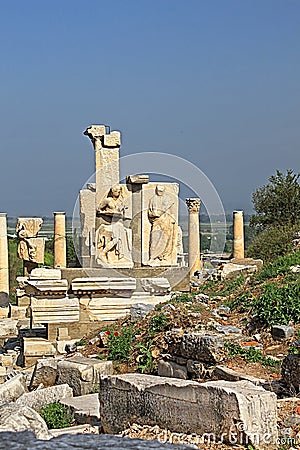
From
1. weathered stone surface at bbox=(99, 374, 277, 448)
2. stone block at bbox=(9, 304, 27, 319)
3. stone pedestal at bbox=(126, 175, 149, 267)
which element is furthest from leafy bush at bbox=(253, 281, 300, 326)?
stone block at bbox=(9, 304, 27, 319)

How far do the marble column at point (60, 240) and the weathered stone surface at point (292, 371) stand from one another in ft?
52.8

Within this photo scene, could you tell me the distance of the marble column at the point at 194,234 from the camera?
77.5 feet

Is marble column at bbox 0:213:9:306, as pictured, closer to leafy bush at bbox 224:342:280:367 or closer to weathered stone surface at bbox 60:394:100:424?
leafy bush at bbox 224:342:280:367

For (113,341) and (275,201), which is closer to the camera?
(113,341)

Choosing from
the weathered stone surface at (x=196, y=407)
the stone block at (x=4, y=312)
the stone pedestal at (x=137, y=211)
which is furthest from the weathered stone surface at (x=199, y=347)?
the stone block at (x=4, y=312)

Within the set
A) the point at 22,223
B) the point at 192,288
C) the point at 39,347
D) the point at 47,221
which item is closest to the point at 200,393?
the point at 39,347

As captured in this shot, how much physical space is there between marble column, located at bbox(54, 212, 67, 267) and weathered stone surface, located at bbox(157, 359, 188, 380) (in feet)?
45.6

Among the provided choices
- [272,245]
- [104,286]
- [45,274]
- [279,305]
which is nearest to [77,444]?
[279,305]

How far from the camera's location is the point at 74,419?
7.04 m

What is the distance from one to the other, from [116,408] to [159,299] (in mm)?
→ 7839

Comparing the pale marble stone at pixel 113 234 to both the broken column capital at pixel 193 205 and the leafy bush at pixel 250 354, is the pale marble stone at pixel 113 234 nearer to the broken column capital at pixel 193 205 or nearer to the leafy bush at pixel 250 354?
the leafy bush at pixel 250 354

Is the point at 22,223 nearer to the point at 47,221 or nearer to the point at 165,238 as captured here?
the point at 47,221

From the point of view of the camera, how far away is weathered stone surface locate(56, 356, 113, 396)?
335 inches

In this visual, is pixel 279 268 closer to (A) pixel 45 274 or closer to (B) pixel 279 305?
(B) pixel 279 305
